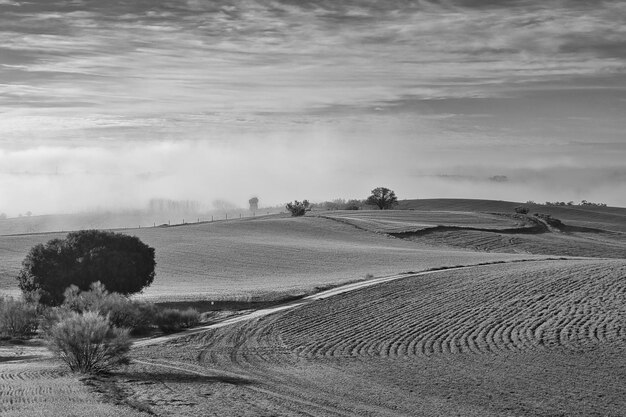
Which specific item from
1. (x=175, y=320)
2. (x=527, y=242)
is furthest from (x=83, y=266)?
(x=527, y=242)

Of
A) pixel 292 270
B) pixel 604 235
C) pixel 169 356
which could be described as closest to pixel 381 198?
pixel 604 235

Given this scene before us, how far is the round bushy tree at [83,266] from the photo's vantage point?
50375 mm

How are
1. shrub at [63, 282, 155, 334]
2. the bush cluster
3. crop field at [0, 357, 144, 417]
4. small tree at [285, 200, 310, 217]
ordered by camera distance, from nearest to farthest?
crop field at [0, 357, 144, 417] → the bush cluster → shrub at [63, 282, 155, 334] → small tree at [285, 200, 310, 217]

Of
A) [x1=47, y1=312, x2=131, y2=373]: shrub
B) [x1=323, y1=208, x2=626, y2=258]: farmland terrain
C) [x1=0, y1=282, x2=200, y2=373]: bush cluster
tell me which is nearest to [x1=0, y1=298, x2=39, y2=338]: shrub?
[x1=0, y1=282, x2=200, y2=373]: bush cluster

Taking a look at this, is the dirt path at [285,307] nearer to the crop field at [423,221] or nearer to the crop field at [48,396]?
the crop field at [48,396]

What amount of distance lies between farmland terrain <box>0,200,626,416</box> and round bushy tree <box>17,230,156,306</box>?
2817 mm

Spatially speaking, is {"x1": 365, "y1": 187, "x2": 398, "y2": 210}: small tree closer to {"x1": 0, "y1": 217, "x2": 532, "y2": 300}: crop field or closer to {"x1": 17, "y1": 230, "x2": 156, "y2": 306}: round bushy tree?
{"x1": 0, "y1": 217, "x2": 532, "y2": 300}: crop field

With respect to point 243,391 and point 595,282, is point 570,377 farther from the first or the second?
point 595,282

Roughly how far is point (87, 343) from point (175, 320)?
1444 centimetres

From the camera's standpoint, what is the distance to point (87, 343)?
2855 centimetres

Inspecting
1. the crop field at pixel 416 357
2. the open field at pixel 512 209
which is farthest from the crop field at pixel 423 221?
the crop field at pixel 416 357

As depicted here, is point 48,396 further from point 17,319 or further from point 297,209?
point 297,209

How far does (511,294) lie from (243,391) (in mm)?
26869

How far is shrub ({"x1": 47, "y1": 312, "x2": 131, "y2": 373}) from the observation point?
28.4 metres
